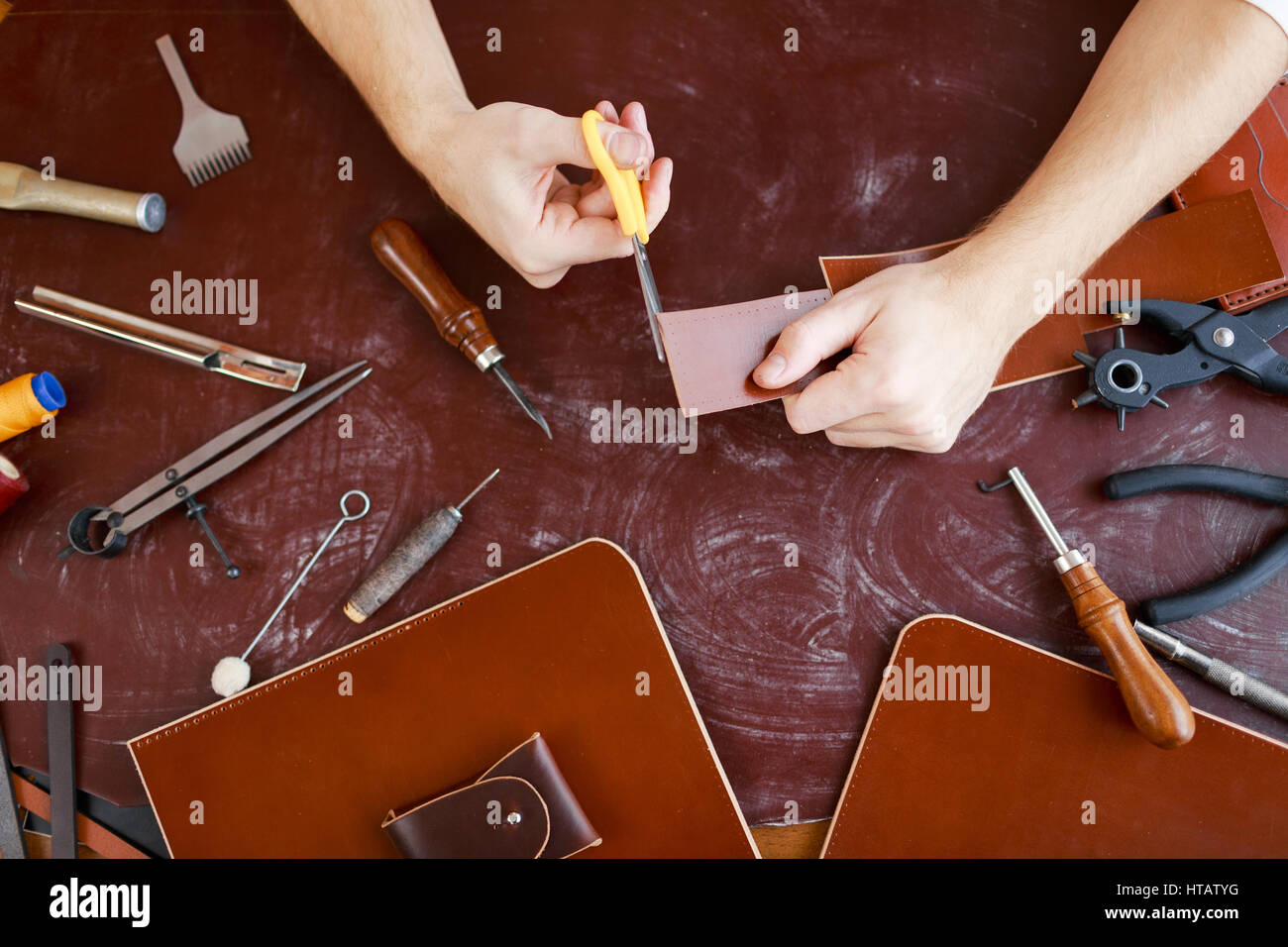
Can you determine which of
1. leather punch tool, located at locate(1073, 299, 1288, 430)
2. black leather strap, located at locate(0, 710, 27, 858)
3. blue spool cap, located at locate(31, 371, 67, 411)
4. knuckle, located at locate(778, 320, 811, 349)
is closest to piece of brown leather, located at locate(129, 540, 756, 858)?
black leather strap, located at locate(0, 710, 27, 858)

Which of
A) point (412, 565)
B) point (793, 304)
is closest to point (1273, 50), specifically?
point (793, 304)

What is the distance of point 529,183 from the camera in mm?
1227

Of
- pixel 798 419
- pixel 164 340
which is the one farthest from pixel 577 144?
pixel 164 340

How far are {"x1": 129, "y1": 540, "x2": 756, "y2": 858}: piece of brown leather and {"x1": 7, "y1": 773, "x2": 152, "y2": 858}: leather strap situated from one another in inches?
3.4

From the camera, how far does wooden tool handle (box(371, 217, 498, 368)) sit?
1.36 m

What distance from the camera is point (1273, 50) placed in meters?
1.27

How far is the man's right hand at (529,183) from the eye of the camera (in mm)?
1175

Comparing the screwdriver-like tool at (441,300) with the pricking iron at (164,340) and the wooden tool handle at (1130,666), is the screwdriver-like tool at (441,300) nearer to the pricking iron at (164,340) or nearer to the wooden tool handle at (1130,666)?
the pricking iron at (164,340)

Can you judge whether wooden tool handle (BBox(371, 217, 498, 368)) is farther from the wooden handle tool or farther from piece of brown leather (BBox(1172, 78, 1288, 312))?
piece of brown leather (BBox(1172, 78, 1288, 312))

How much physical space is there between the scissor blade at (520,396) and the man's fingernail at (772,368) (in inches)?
15.7

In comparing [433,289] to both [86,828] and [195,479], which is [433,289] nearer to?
[195,479]

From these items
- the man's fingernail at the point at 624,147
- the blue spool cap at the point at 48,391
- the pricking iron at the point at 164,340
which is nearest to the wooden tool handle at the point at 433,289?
the pricking iron at the point at 164,340

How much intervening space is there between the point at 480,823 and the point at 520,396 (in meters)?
0.66
